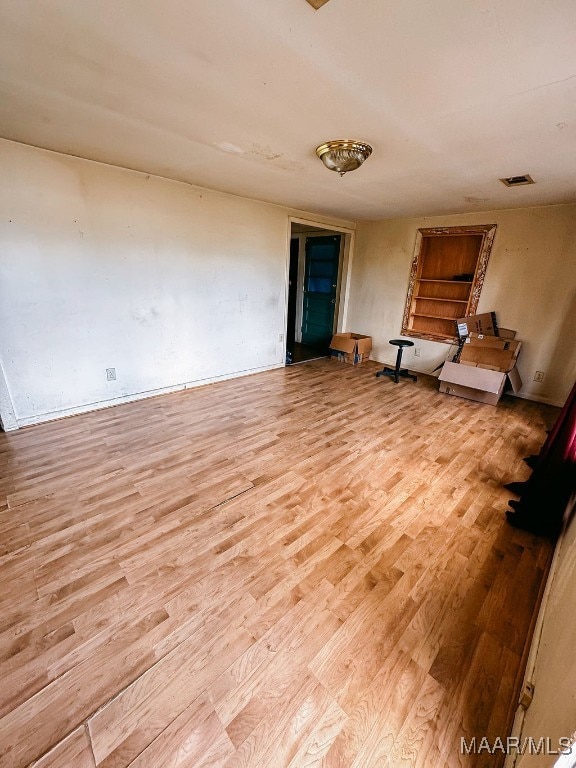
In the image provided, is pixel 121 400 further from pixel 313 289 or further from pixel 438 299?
pixel 438 299

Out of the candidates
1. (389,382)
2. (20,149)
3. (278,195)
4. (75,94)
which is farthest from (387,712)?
(278,195)

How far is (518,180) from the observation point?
2.81 meters

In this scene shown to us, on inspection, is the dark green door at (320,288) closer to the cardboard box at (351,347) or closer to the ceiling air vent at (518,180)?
the cardboard box at (351,347)

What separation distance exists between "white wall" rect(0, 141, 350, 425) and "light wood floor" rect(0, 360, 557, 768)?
2.65 ft

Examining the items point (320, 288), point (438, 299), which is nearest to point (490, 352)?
point (438, 299)

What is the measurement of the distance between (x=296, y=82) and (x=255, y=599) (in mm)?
2524

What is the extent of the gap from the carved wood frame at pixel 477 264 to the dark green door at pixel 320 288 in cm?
136

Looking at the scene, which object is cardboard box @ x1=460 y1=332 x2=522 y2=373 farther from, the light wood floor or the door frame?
the door frame

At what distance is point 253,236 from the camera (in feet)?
13.8

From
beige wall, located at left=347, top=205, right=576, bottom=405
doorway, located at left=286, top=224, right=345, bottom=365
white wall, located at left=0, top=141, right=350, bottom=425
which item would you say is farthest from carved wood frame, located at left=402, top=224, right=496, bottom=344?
white wall, located at left=0, top=141, right=350, bottom=425

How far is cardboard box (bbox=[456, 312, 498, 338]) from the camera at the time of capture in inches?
166

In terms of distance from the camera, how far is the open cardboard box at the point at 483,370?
3.85m

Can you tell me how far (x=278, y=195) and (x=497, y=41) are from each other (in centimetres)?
289

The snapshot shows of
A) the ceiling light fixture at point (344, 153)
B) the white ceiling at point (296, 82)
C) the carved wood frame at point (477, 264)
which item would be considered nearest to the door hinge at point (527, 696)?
the white ceiling at point (296, 82)
